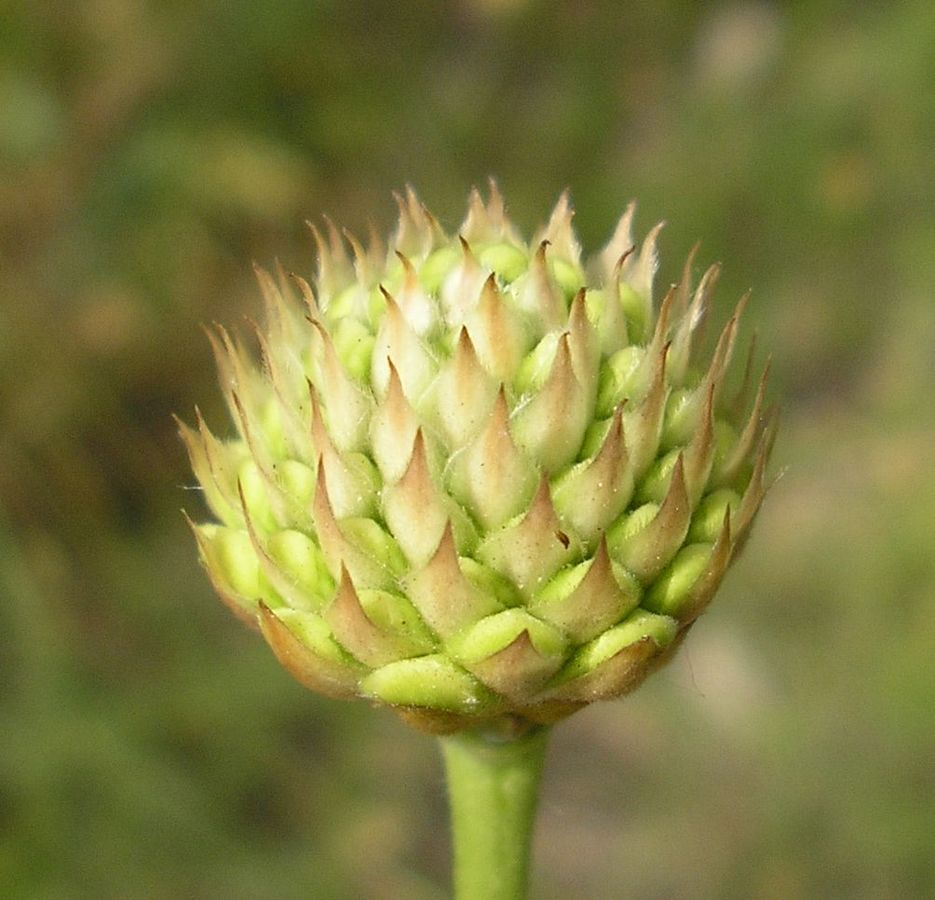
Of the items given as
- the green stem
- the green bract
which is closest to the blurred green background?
the green stem

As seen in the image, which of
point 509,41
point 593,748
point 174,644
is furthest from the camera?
point 509,41

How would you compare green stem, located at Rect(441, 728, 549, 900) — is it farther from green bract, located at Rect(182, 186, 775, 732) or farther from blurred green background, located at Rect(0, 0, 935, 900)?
blurred green background, located at Rect(0, 0, 935, 900)

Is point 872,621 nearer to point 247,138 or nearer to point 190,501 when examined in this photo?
point 190,501

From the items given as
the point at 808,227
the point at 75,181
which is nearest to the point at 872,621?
the point at 808,227

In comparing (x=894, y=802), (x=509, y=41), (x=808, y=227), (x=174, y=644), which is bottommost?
(x=894, y=802)

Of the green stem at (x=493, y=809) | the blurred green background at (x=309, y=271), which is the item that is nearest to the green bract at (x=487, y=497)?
the green stem at (x=493, y=809)

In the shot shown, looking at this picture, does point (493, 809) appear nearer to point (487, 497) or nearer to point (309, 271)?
point (487, 497)
